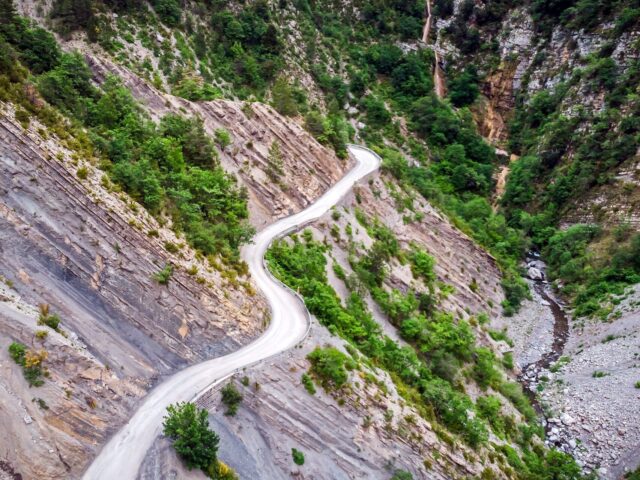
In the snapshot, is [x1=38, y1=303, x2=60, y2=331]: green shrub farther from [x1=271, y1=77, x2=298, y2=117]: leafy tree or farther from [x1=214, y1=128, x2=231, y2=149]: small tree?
[x1=271, y1=77, x2=298, y2=117]: leafy tree

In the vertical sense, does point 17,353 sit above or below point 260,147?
below

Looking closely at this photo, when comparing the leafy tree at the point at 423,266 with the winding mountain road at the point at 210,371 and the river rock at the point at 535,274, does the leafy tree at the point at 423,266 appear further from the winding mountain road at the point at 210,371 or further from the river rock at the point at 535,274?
the river rock at the point at 535,274

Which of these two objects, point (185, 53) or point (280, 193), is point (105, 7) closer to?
point (185, 53)

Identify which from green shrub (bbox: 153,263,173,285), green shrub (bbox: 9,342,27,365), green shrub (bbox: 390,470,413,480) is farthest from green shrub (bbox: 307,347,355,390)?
green shrub (bbox: 9,342,27,365)

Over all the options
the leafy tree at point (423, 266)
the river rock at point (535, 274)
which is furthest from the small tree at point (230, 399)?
the river rock at point (535, 274)

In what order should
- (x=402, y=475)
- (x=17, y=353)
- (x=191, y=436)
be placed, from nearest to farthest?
(x=17, y=353), (x=191, y=436), (x=402, y=475)

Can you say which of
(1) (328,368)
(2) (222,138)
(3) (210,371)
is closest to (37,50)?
(2) (222,138)

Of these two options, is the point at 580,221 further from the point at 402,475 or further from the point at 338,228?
the point at 402,475

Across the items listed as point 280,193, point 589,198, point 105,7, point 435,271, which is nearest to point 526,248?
point 589,198
